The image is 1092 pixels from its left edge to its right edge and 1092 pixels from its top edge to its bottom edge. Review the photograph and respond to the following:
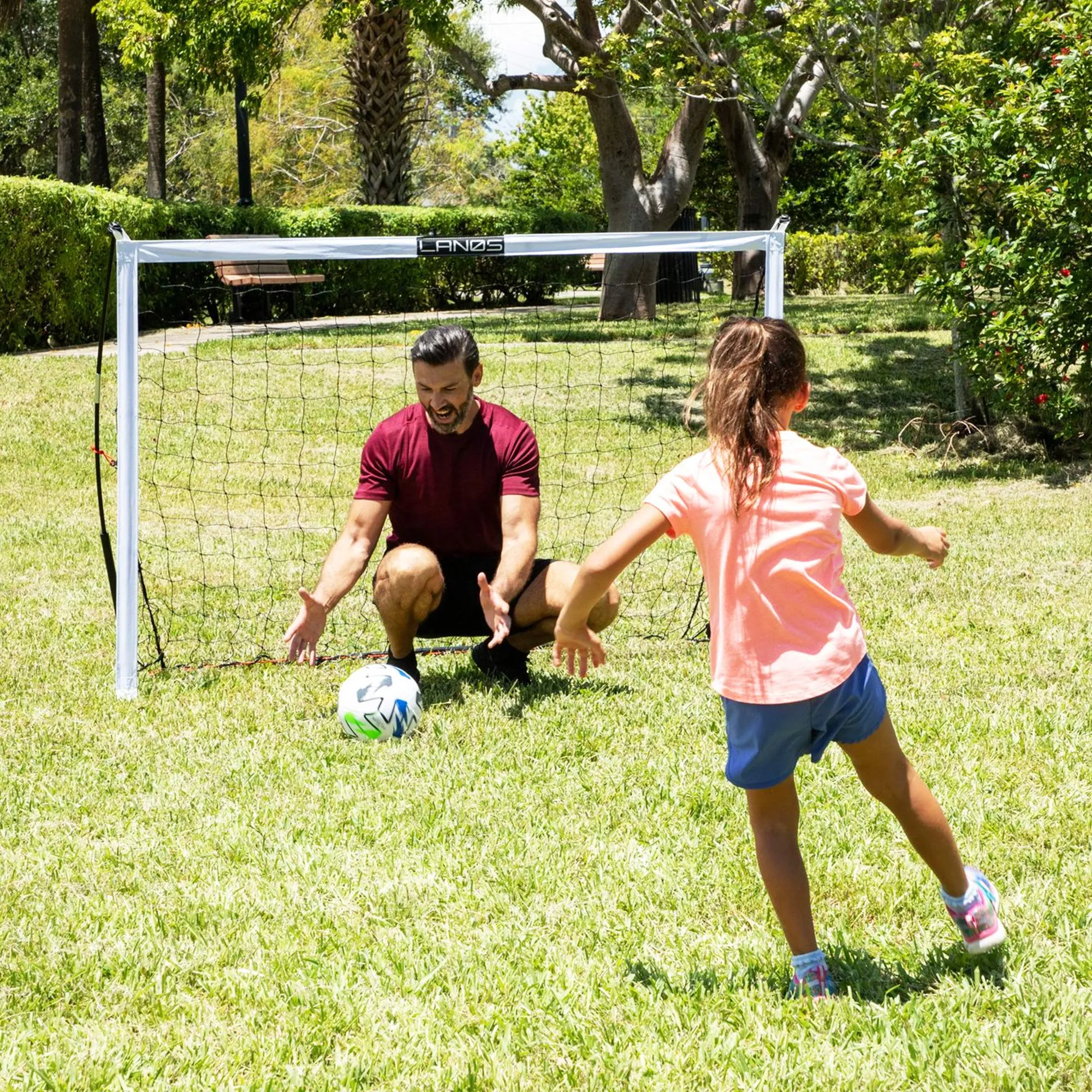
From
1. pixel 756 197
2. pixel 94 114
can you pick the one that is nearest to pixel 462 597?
pixel 756 197

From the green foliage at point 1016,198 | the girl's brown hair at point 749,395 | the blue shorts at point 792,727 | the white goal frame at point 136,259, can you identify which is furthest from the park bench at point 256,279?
the blue shorts at point 792,727

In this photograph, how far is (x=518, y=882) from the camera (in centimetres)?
383

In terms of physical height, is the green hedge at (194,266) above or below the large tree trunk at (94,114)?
below

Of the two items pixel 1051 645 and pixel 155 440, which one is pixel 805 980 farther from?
pixel 155 440

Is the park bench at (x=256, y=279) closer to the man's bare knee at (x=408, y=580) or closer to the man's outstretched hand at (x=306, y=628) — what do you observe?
the man's bare knee at (x=408, y=580)

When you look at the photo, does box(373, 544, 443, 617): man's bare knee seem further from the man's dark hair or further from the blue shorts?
the blue shorts

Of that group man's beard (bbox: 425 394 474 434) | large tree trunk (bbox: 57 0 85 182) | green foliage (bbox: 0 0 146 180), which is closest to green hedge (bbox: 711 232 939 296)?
large tree trunk (bbox: 57 0 85 182)

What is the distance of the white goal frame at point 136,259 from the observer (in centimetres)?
561

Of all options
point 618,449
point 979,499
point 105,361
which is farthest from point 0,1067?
point 105,361

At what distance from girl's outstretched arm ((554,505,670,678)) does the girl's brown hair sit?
197 mm

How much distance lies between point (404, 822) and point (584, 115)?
3441cm

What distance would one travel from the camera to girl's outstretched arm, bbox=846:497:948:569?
122 inches

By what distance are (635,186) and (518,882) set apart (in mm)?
18250

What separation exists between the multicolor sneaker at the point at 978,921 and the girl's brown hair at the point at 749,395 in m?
1.11
